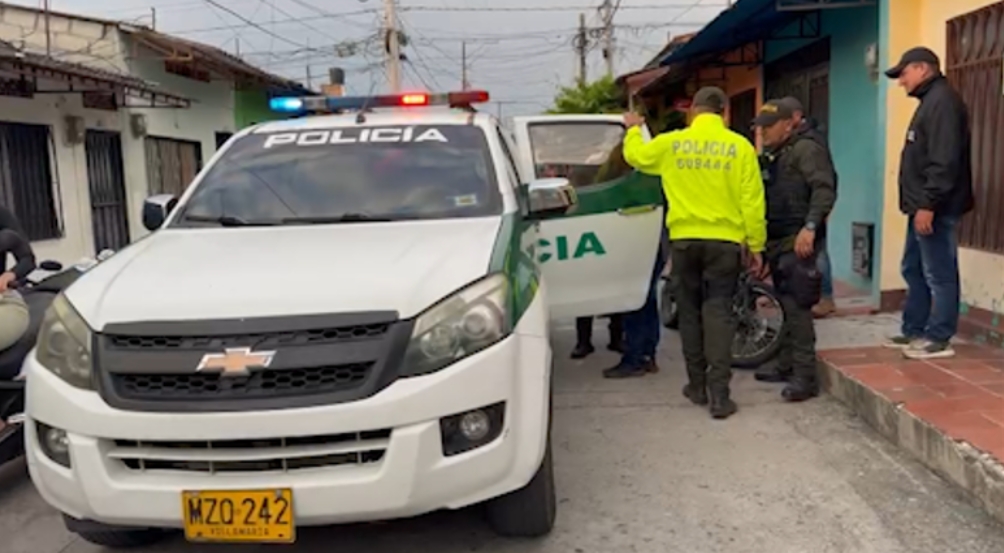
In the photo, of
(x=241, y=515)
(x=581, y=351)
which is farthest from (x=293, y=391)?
(x=581, y=351)

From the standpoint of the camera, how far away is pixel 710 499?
376cm

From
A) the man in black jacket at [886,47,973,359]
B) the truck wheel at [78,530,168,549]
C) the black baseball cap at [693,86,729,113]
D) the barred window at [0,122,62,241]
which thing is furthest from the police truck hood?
the barred window at [0,122,62,241]

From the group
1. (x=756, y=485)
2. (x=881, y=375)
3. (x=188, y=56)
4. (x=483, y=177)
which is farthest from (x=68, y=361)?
(x=188, y=56)

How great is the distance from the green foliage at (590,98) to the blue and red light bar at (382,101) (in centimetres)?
1955

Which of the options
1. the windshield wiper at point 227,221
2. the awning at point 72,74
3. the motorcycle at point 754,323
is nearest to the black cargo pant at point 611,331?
the motorcycle at point 754,323

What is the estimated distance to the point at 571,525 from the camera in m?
3.54

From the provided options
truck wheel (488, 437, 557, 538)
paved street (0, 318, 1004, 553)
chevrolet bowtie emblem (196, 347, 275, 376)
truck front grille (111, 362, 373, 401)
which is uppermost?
chevrolet bowtie emblem (196, 347, 275, 376)

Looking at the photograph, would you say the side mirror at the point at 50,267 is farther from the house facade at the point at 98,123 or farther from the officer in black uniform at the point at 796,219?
the house facade at the point at 98,123

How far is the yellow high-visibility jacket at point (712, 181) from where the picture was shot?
4738 mm

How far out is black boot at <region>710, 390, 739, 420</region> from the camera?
489 centimetres

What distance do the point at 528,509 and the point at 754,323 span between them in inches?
123

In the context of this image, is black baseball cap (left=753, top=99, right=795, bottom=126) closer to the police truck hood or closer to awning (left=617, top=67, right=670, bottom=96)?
the police truck hood

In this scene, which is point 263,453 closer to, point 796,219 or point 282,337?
point 282,337

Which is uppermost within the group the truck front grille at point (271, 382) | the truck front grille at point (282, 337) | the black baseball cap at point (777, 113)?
the black baseball cap at point (777, 113)
